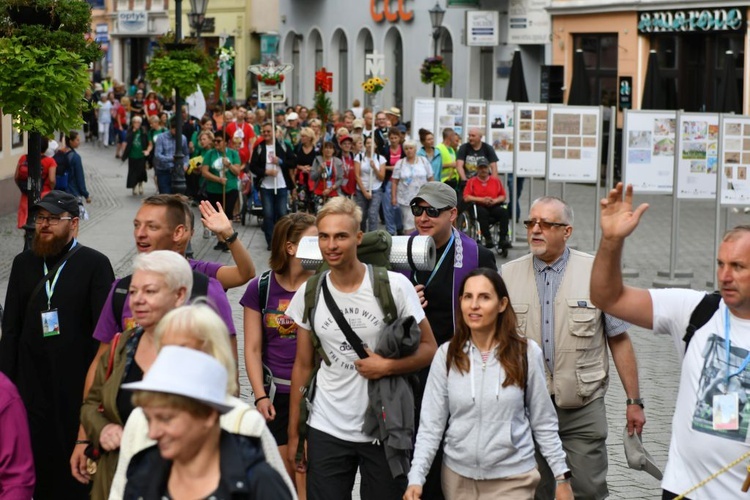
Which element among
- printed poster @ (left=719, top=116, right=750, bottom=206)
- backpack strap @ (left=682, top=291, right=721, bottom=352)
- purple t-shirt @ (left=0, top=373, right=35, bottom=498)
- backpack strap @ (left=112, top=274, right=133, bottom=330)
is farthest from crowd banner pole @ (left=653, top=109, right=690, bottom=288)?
purple t-shirt @ (left=0, top=373, right=35, bottom=498)

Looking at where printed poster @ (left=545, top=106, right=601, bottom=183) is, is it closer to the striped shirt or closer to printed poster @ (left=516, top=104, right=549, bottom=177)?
printed poster @ (left=516, top=104, right=549, bottom=177)

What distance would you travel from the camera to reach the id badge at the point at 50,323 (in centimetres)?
664

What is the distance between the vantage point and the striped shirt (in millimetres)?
6488

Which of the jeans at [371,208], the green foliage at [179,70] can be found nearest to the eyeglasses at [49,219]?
the jeans at [371,208]

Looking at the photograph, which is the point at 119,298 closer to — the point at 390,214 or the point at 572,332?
the point at 572,332

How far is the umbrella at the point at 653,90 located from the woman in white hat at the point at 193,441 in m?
26.1

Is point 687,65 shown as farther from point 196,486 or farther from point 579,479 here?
point 196,486

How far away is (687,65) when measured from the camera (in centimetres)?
3369

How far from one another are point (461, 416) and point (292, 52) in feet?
173

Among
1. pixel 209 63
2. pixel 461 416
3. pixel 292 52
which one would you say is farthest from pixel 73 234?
pixel 292 52

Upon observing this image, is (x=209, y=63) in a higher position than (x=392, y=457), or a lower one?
higher

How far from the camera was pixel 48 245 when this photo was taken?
6.68 m

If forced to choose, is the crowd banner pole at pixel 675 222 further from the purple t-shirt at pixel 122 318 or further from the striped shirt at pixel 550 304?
the purple t-shirt at pixel 122 318

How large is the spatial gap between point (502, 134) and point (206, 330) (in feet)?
59.6
